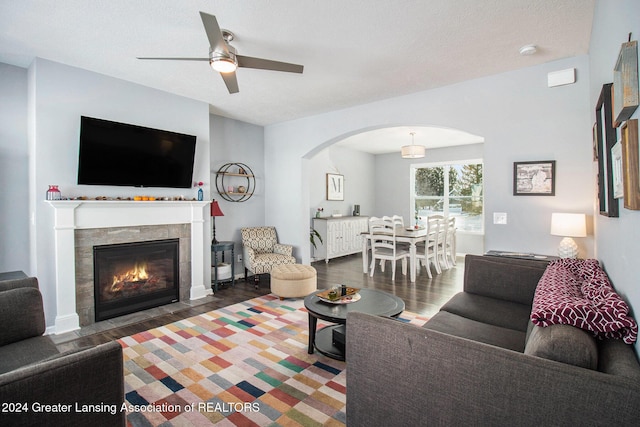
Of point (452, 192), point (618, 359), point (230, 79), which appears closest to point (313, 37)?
point (230, 79)

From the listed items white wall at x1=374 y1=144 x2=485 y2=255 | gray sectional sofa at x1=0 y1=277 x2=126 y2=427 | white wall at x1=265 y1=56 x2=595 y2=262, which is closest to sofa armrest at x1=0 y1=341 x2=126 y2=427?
gray sectional sofa at x1=0 y1=277 x2=126 y2=427

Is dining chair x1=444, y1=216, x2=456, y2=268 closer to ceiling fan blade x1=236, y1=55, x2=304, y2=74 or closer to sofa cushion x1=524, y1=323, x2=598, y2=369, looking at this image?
A: ceiling fan blade x1=236, y1=55, x2=304, y2=74

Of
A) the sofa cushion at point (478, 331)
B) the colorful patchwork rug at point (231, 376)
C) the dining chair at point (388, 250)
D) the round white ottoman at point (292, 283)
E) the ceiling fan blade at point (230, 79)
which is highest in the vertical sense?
the ceiling fan blade at point (230, 79)

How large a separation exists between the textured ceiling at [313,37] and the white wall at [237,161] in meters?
1.34

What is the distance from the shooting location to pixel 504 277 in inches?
105

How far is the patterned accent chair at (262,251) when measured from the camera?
468 cm

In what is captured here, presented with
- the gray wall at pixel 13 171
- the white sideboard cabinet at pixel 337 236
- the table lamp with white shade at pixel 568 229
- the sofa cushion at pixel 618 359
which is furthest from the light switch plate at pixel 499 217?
the gray wall at pixel 13 171

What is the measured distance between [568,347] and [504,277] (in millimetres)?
1706

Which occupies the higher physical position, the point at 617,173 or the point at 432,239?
the point at 617,173

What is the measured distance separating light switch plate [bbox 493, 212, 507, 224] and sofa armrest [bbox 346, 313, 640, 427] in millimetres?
2645

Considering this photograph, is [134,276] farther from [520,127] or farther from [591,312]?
[520,127]

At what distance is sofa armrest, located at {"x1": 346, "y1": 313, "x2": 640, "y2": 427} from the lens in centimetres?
98

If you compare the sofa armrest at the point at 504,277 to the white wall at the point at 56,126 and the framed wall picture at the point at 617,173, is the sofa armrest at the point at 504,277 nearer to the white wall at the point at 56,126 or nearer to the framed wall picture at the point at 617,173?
the framed wall picture at the point at 617,173

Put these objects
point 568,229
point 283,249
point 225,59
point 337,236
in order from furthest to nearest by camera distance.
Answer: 1. point 337,236
2. point 283,249
3. point 568,229
4. point 225,59
